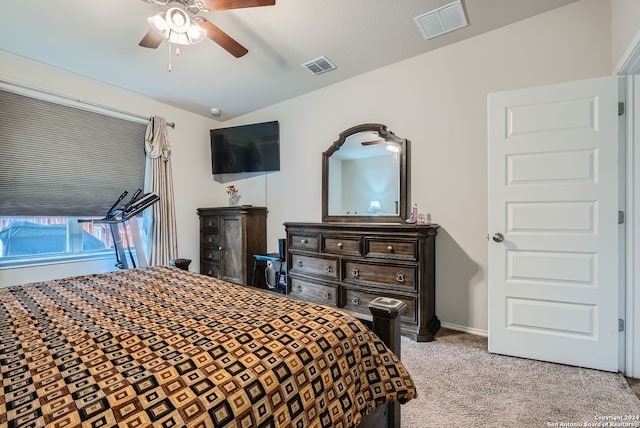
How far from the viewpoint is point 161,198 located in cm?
369

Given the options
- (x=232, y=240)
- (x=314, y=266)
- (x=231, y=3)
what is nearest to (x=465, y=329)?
(x=314, y=266)

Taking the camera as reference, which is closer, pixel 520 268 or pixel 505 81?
pixel 520 268

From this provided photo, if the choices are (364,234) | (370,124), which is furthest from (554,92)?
(364,234)

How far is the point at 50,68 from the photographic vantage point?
2.90 m

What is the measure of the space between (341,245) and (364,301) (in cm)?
57

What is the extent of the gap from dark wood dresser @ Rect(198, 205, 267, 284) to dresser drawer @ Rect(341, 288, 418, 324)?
1474 mm

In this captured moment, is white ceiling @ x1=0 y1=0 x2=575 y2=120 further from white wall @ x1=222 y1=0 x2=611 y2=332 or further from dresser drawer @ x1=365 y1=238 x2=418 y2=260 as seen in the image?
Answer: dresser drawer @ x1=365 y1=238 x2=418 y2=260

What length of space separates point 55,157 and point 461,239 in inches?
162

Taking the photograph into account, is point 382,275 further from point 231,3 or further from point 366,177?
point 231,3

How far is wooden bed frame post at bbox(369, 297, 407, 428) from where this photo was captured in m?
1.18

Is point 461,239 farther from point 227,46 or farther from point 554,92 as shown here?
point 227,46

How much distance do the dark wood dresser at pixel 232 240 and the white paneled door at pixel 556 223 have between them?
2.74 metres

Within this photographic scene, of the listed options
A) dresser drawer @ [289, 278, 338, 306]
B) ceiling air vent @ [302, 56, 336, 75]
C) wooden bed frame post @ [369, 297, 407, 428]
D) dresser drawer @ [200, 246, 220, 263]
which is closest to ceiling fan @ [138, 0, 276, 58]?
ceiling air vent @ [302, 56, 336, 75]

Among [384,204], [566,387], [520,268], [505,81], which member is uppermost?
[505,81]
